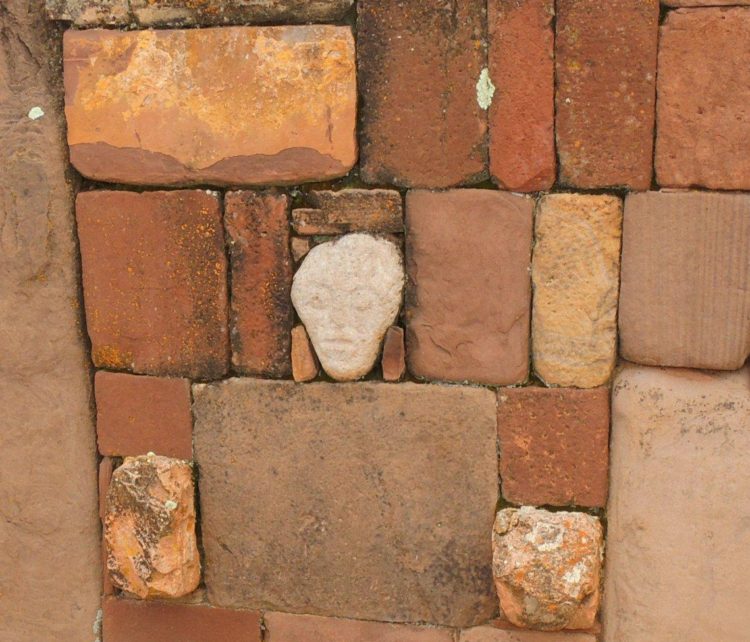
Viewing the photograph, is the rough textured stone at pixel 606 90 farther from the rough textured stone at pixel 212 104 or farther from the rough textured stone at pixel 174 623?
the rough textured stone at pixel 174 623

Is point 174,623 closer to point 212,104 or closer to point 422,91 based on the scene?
point 212,104

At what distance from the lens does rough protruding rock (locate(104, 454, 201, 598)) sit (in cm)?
304

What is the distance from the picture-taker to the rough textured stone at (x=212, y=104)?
2.85 m

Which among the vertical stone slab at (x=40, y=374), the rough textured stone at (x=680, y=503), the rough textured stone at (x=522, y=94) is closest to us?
the rough textured stone at (x=522, y=94)

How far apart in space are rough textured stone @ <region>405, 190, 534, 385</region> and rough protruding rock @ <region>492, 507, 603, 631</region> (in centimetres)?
45

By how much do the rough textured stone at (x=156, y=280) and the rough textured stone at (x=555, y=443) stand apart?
942 millimetres

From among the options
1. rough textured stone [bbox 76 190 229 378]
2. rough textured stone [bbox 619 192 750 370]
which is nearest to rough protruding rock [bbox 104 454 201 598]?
rough textured stone [bbox 76 190 229 378]

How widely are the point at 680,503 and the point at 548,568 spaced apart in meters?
0.44

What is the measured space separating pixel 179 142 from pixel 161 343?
65 cm

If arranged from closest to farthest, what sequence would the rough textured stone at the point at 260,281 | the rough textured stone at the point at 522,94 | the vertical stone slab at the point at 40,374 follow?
the rough textured stone at the point at 522,94, the rough textured stone at the point at 260,281, the vertical stone slab at the point at 40,374

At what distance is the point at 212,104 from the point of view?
2.92 meters

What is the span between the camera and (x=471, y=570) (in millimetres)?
3029

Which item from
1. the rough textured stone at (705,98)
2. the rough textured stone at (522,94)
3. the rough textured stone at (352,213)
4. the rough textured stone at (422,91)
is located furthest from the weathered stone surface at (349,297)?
the rough textured stone at (705,98)

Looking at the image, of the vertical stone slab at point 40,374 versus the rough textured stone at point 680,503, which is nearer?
the rough textured stone at point 680,503
